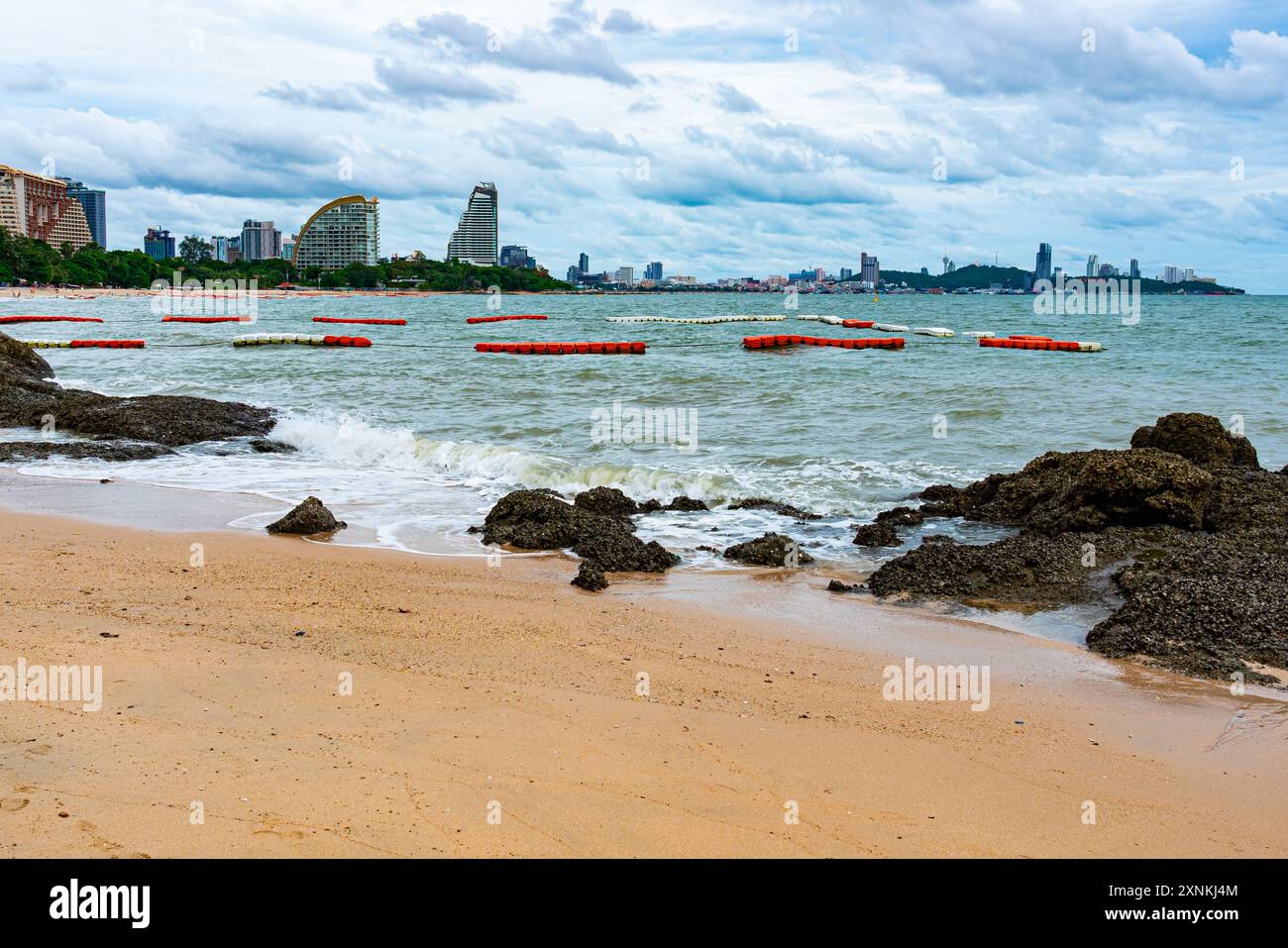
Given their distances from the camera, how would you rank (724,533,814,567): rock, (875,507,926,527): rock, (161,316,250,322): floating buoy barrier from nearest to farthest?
(724,533,814,567): rock → (875,507,926,527): rock → (161,316,250,322): floating buoy barrier

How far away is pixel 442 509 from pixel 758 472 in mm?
4739

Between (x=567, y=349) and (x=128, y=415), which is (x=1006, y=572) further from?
(x=567, y=349)

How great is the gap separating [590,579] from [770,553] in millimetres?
2035

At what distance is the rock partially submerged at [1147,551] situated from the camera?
283 inches

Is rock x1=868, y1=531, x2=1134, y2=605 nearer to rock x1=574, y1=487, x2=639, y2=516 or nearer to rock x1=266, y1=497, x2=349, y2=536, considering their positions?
rock x1=574, y1=487, x2=639, y2=516

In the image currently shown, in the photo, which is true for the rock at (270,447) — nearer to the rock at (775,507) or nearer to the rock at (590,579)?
the rock at (775,507)

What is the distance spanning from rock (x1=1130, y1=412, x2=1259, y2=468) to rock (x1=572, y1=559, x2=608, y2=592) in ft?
23.8

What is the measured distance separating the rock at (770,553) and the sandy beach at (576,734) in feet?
4.49

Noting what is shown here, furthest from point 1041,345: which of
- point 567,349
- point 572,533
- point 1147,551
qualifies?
point 572,533

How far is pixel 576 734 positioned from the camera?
208 inches

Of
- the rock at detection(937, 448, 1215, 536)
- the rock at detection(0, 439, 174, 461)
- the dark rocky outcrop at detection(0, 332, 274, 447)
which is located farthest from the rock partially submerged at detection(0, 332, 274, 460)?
the rock at detection(937, 448, 1215, 536)

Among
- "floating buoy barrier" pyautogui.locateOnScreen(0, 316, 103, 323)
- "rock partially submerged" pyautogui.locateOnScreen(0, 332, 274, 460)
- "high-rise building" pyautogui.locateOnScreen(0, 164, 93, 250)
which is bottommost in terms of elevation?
"rock partially submerged" pyautogui.locateOnScreen(0, 332, 274, 460)

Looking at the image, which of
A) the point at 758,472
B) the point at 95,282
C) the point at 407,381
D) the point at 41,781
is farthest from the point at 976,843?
the point at 95,282

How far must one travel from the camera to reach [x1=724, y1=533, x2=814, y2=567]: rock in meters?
9.73
